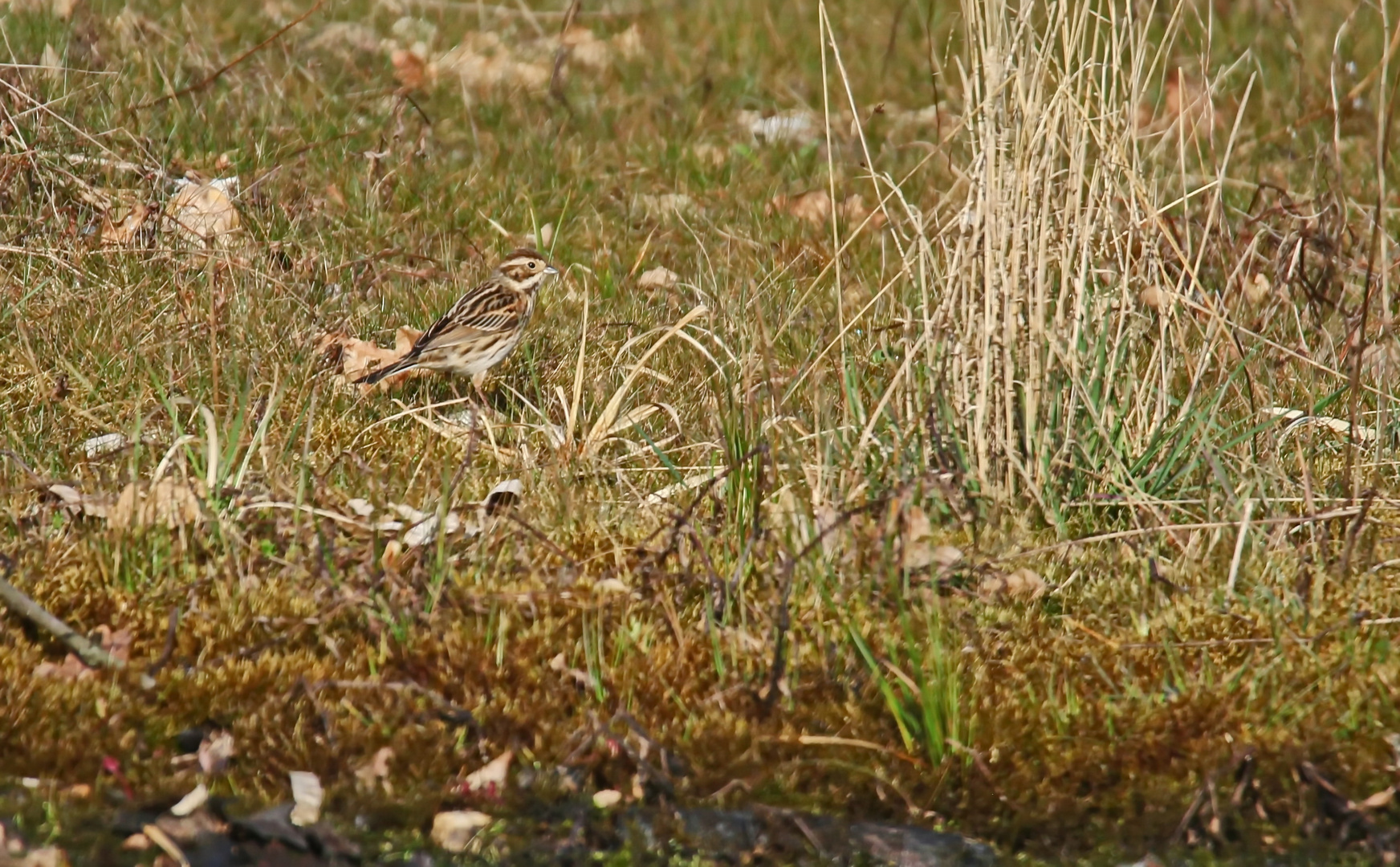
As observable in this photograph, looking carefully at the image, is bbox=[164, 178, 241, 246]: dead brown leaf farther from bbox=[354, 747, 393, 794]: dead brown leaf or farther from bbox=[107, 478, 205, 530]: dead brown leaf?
bbox=[354, 747, 393, 794]: dead brown leaf

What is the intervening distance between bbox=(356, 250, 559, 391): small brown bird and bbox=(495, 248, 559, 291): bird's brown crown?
0.11m

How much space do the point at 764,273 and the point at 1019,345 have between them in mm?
2014

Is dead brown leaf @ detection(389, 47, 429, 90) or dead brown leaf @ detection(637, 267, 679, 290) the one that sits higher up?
dead brown leaf @ detection(389, 47, 429, 90)

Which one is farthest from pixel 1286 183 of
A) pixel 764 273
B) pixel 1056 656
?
pixel 1056 656

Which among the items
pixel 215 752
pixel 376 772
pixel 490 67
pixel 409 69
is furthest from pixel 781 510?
pixel 490 67

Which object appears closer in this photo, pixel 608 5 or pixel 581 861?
pixel 581 861

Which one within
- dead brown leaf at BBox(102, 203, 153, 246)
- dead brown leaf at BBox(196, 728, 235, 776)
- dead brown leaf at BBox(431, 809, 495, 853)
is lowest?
dead brown leaf at BBox(431, 809, 495, 853)

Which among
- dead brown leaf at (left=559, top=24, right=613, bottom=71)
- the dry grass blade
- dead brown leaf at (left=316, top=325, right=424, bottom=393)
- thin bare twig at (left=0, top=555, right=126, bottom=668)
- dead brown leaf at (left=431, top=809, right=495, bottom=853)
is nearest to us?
dead brown leaf at (left=431, top=809, right=495, bottom=853)

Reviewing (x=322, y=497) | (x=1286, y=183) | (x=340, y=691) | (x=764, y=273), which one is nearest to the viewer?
(x=340, y=691)

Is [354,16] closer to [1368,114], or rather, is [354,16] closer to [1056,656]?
[1368,114]

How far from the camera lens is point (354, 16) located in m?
10.6

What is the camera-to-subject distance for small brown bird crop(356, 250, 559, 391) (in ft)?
20.4

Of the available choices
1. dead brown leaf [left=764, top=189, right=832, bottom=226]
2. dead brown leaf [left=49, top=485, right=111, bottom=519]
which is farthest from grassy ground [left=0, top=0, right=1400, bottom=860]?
dead brown leaf [left=764, top=189, right=832, bottom=226]

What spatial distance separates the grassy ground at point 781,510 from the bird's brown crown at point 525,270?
0.19 m
